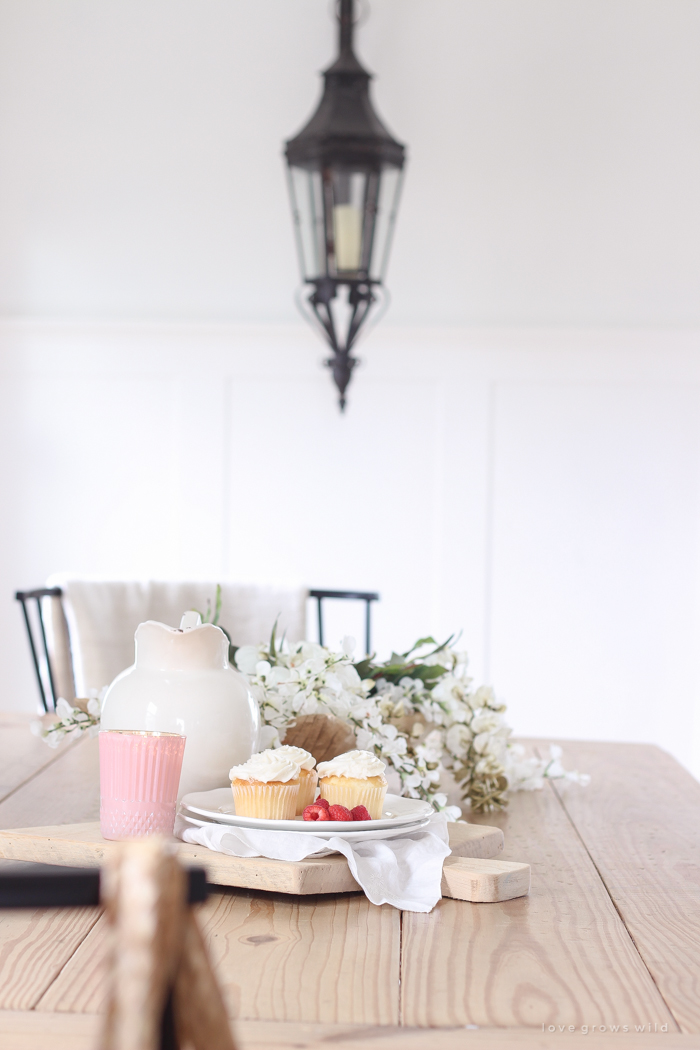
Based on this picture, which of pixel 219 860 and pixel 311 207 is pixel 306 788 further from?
pixel 311 207

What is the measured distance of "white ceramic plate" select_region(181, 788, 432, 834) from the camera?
853mm

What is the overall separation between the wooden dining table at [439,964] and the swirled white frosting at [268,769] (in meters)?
0.10

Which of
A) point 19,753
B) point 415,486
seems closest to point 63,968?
point 19,753

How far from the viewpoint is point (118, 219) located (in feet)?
9.96

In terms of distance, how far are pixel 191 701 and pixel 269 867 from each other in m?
0.20

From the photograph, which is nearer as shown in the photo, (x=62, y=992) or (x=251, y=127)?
(x=62, y=992)

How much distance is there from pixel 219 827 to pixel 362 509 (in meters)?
2.22

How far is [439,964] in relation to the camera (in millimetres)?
665

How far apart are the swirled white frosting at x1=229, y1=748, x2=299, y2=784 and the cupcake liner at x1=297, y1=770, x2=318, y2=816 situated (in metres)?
0.02

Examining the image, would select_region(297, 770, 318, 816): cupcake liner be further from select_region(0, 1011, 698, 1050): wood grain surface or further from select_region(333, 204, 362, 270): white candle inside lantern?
select_region(333, 204, 362, 270): white candle inside lantern

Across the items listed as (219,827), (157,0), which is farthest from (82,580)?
(157,0)

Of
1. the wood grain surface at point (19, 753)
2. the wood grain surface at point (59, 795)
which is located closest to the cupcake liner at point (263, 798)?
the wood grain surface at point (59, 795)

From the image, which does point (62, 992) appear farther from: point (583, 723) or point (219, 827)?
point (583, 723)

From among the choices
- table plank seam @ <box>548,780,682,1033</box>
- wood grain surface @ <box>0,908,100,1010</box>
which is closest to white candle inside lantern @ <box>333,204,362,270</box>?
table plank seam @ <box>548,780,682,1033</box>
